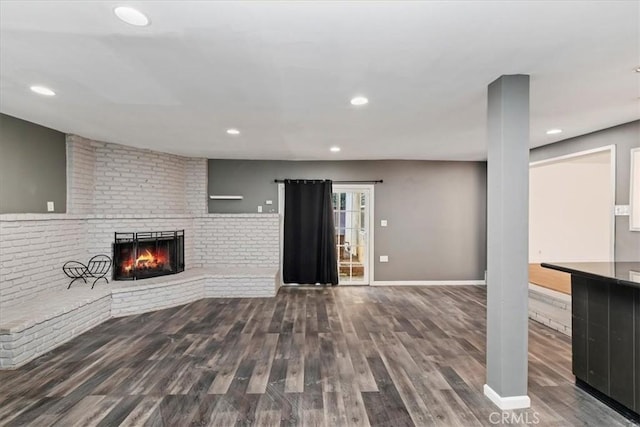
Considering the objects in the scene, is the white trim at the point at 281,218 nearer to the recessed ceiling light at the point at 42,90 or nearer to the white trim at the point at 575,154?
the recessed ceiling light at the point at 42,90

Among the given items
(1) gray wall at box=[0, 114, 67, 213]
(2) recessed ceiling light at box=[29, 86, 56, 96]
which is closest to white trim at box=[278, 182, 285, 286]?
(1) gray wall at box=[0, 114, 67, 213]

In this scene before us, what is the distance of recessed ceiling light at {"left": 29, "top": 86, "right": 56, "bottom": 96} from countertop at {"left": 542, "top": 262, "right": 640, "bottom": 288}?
428 cm

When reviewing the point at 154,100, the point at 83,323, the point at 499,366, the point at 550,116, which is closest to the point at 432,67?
the point at 550,116

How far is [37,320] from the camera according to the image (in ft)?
9.84

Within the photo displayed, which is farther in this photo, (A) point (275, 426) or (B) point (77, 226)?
(B) point (77, 226)

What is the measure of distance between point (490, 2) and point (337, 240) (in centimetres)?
486

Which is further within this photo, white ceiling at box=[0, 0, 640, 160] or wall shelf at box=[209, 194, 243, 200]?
wall shelf at box=[209, 194, 243, 200]

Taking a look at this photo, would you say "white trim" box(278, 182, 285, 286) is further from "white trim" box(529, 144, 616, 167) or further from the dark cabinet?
the dark cabinet

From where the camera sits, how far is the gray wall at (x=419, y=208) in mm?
5980

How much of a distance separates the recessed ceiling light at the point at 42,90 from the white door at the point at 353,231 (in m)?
4.28

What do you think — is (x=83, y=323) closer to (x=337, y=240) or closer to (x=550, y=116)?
(x=337, y=240)

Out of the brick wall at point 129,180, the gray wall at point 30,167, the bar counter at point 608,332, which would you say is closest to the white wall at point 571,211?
the bar counter at point 608,332

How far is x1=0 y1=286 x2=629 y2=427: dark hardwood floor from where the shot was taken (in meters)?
2.17

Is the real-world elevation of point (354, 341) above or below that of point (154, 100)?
below
